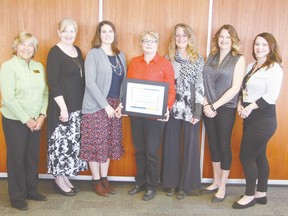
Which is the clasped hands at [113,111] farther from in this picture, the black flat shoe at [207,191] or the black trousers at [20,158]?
the black flat shoe at [207,191]

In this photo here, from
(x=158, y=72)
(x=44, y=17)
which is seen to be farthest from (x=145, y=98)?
(x=44, y=17)

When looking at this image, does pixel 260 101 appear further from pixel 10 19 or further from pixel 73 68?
pixel 10 19

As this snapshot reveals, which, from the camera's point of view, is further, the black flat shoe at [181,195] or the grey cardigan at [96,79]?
the black flat shoe at [181,195]

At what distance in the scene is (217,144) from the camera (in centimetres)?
305

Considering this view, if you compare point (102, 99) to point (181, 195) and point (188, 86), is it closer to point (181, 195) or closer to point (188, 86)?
point (188, 86)

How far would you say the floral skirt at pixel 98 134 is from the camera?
2881mm

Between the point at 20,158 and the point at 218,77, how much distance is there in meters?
1.86

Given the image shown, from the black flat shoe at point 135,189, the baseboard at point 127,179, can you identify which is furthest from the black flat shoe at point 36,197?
the black flat shoe at point 135,189

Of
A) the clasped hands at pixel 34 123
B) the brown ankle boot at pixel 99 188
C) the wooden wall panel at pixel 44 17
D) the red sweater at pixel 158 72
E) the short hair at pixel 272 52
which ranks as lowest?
the brown ankle boot at pixel 99 188

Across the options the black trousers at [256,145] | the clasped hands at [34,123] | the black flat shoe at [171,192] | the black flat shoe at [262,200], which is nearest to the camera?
the clasped hands at [34,123]

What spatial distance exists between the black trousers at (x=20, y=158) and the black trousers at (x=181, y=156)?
120 centimetres

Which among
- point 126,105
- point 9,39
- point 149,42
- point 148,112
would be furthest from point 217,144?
point 9,39

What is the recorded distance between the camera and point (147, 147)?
2922mm

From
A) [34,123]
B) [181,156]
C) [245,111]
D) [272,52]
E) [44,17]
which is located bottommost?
[181,156]
